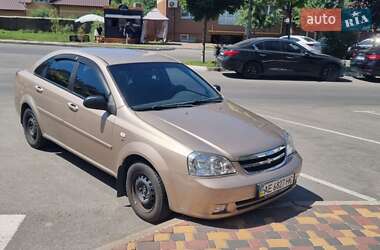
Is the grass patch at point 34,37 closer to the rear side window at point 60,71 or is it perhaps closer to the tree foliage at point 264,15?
the tree foliage at point 264,15

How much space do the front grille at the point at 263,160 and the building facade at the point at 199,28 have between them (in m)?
45.5

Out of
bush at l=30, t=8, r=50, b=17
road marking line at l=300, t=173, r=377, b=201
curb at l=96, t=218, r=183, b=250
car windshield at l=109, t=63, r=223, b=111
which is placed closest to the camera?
curb at l=96, t=218, r=183, b=250

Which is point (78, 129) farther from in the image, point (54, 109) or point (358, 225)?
point (358, 225)

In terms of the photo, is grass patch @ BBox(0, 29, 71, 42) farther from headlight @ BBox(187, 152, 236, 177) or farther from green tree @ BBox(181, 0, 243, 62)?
headlight @ BBox(187, 152, 236, 177)

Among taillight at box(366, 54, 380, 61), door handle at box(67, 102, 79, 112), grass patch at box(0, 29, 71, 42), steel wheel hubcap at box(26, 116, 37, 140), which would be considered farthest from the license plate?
grass patch at box(0, 29, 71, 42)

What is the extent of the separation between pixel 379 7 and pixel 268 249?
23.4 meters

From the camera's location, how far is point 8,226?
4562 mm

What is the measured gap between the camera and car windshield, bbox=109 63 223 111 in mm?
5422

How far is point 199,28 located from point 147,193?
47.3m

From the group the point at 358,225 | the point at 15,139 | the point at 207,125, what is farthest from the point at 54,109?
the point at 358,225

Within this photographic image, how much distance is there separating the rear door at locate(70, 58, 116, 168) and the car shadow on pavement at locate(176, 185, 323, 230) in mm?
1159

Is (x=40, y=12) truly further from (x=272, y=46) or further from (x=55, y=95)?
(x=55, y=95)

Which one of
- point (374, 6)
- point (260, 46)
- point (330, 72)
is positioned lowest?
point (330, 72)

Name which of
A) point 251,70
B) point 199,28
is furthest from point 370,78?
point 199,28
